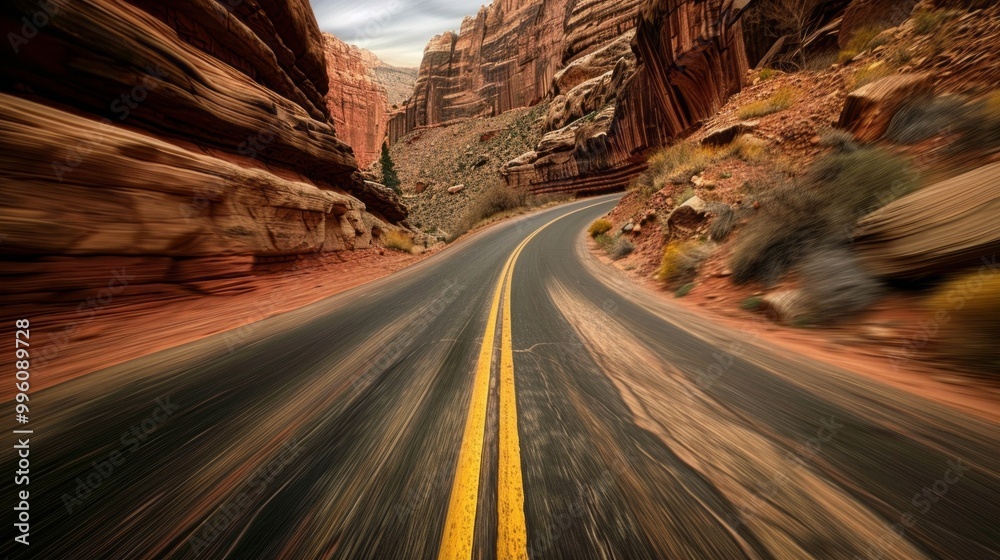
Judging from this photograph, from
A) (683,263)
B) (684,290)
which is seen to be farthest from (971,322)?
(683,263)

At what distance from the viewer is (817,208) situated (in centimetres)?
376

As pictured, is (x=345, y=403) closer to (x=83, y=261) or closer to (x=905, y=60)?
(x=83, y=261)

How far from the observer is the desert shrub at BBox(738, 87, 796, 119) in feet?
23.7

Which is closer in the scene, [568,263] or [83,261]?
[83,261]

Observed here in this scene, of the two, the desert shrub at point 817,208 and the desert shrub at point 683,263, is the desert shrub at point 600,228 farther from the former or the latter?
the desert shrub at point 817,208

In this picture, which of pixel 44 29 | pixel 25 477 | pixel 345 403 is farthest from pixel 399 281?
pixel 44 29

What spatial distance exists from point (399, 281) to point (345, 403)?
5135mm

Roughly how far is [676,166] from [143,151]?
1141cm

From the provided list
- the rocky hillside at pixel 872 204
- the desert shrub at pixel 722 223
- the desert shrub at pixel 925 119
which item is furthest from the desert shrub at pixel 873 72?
the desert shrub at pixel 722 223

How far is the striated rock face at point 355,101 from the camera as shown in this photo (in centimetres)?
5541

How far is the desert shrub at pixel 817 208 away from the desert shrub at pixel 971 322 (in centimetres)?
122

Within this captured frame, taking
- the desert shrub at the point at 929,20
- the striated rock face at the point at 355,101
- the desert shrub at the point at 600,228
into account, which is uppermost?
the striated rock face at the point at 355,101

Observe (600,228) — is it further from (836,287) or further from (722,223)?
(836,287)

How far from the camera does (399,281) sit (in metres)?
7.15
